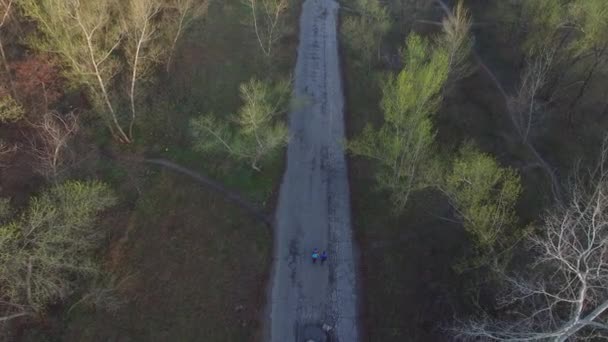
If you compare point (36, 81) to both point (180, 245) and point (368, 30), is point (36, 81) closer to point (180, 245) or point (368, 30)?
point (180, 245)

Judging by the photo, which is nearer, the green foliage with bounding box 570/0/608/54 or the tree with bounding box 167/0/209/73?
the green foliage with bounding box 570/0/608/54

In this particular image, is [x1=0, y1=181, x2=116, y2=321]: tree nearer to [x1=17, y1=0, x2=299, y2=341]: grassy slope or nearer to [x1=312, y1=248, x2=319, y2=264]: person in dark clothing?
[x1=17, y1=0, x2=299, y2=341]: grassy slope

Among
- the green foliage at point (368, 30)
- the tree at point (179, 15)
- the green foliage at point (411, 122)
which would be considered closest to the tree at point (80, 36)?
the tree at point (179, 15)

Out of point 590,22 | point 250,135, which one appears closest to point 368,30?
point 250,135

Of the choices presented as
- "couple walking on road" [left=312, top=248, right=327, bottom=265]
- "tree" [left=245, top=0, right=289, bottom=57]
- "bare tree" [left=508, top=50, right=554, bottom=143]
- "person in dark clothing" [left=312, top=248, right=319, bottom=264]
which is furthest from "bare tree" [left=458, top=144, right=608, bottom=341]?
"tree" [left=245, top=0, right=289, bottom=57]

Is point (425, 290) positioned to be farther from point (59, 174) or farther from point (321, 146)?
point (59, 174)

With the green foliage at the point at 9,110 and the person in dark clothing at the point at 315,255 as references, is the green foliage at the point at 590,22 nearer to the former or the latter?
the person in dark clothing at the point at 315,255

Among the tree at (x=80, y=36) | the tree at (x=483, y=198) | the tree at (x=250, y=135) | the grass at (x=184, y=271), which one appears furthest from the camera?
the tree at (x=250, y=135)
